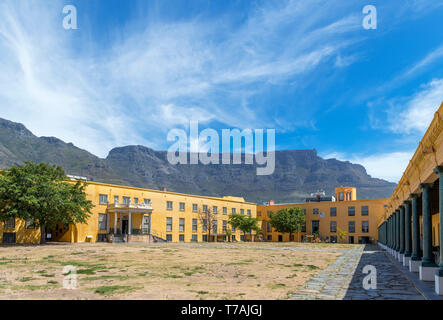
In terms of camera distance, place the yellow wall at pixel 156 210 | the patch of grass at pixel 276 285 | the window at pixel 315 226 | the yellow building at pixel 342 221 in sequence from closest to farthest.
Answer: the patch of grass at pixel 276 285, the yellow wall at pixel 156 210, the yellow building at pixel 342 221, the window at pixel 315 226

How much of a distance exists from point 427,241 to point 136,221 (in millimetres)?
45989

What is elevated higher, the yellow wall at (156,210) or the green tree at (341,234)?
the yellow wall at (156,210)

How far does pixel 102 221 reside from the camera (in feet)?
164

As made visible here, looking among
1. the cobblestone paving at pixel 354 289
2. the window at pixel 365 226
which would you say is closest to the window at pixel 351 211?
the window at pixel 365 226

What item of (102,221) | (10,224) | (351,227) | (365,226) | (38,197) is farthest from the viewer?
(351,227)

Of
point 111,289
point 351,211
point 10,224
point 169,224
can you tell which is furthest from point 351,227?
point 111,289

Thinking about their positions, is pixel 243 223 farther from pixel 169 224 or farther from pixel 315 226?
pixel 315 226

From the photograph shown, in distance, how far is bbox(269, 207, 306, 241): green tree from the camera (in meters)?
69.8

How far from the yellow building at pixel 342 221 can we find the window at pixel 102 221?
38857mm

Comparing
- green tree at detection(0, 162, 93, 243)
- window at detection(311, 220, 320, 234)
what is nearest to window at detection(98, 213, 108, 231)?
green tree at detection(0, 162, 93, 243)

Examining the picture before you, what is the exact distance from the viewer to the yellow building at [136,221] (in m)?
46.8

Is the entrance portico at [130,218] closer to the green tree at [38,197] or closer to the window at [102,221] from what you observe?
the window at [102,221]

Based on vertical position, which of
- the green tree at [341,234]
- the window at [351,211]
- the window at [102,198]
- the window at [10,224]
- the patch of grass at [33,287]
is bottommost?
the green tree at [341,234]

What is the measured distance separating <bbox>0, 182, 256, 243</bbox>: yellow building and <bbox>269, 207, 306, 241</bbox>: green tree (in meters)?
9.36
